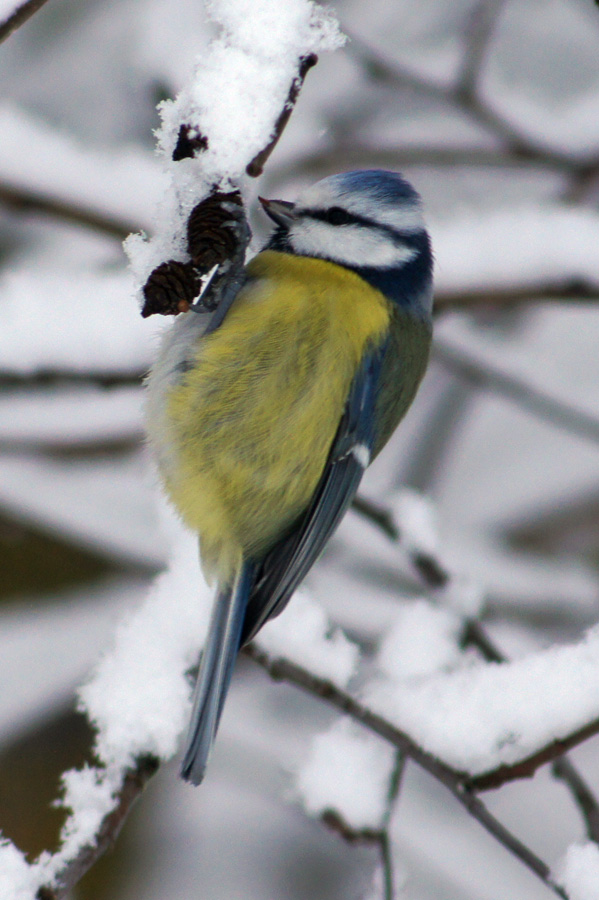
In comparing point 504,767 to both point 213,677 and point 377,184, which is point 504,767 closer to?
point 213,677

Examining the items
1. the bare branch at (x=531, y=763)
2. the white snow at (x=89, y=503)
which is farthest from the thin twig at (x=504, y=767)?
the white snow at (x=89, y=503)

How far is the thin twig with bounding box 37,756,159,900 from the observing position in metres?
1.01

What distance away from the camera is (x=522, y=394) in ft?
6.84

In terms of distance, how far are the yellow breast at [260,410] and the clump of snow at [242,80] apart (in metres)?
0.63

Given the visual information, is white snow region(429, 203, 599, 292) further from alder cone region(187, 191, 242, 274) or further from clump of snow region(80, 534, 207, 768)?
alder cone region(187, 191, 242, 274)

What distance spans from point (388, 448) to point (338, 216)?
1680 mm

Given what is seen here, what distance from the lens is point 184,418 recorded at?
1565 millimetres

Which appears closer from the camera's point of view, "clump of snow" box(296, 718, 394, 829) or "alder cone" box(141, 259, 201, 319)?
"alder cone" box(141, 259, 201, 319)

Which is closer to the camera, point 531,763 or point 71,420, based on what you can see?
point 531,763

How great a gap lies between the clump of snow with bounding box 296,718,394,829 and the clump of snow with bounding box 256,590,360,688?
171 millimetres

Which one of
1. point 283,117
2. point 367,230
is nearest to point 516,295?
point 367,230

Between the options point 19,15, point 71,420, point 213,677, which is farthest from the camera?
point 71,420

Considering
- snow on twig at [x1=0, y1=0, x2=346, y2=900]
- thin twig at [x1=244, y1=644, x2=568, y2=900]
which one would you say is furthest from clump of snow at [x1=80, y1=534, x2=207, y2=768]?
thin twig at [x1=244, y1=644, x2=568, y2=900]

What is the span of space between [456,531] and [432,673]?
4.42 feet
